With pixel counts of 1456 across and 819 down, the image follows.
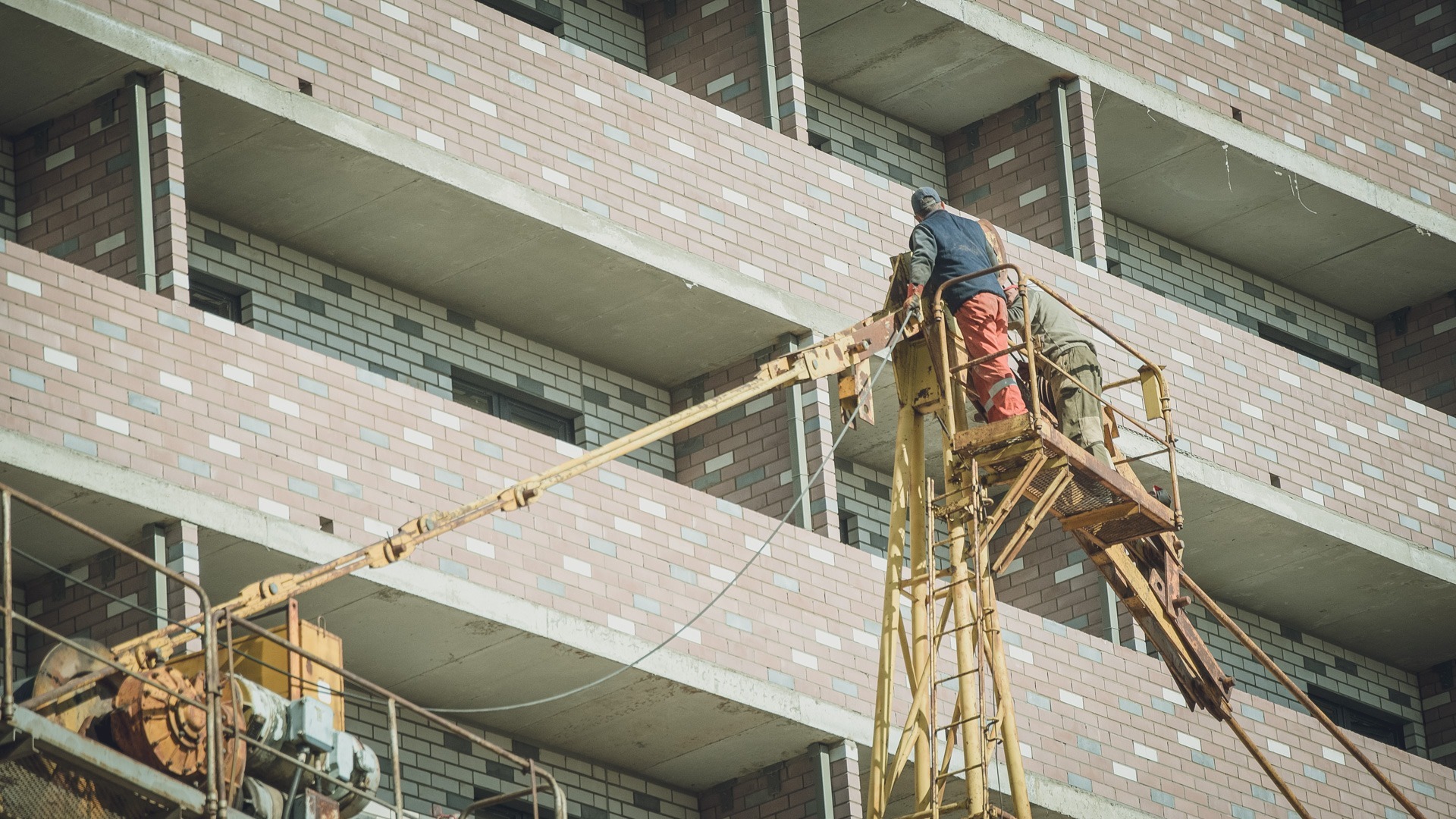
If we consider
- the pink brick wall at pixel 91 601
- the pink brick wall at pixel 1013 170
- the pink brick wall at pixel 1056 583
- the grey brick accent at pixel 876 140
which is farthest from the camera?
the grey brick accent at pixel 876 140

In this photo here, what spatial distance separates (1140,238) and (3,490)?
1869cm

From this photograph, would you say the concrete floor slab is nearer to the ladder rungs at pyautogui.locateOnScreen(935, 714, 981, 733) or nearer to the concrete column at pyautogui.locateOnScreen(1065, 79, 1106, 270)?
the concrete column at pyautogui.locateOnScreen(1065, 79, 1106, 270)

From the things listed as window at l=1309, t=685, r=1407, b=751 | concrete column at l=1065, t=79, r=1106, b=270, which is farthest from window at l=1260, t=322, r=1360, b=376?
concrete column at l=1065, t=79, r=1106, b=270

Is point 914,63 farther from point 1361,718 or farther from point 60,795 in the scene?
point 60,795

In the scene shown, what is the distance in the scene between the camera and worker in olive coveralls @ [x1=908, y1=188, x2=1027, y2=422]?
21438 millimetres

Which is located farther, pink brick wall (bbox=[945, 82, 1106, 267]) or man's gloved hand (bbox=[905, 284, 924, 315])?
pink brick wall (bbox=[945, 82, 1106, 267])

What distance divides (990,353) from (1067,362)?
104 centimetres

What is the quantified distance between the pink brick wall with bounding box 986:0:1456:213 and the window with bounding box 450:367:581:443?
6.42 meters

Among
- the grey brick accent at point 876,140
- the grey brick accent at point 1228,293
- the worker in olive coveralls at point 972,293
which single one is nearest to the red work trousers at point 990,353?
the worker in olive coveralls at point 972,293

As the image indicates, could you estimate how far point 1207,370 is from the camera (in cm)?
2958

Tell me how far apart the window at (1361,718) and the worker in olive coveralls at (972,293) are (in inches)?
442

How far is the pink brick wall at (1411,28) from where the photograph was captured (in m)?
35.7

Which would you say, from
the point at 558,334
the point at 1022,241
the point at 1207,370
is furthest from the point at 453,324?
the point at 1207,370

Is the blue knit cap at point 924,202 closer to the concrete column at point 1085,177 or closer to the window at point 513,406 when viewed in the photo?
the window at point 513,406
